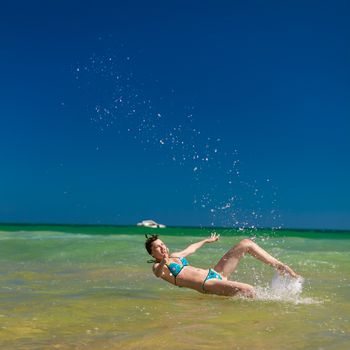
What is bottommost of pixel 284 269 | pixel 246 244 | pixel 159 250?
pixel 284 269

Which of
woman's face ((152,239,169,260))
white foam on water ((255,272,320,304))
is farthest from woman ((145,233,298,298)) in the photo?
white foam on water ((255,272,320,304))

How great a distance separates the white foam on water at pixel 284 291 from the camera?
8.09 m

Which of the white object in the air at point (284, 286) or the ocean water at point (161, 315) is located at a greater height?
the white object in the air at point (284, 286)

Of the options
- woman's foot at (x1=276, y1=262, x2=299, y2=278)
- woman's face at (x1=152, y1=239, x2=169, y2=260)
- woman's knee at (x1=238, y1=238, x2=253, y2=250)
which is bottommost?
woman's foot at (x1=276, y1=262, x2=299, y2=278)

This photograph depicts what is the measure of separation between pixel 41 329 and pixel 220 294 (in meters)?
3.08

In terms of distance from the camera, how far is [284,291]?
833 cm

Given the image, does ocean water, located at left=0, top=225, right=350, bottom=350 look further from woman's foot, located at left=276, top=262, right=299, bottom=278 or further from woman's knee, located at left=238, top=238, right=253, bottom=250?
woman's knee, located at left=238, top=238, right=253, bottom=250

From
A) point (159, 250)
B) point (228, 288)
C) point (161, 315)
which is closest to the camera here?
point (161, 315)

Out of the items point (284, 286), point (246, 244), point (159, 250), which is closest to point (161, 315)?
point (159, 250)

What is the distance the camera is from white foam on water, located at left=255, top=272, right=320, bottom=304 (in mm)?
8094

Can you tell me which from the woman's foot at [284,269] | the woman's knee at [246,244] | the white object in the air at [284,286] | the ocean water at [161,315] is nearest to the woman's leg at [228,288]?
the ocean water at [161,315]

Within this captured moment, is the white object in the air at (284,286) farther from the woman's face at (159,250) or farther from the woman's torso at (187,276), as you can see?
the woman's face at (159,250)

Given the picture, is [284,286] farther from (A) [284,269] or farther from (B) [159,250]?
(B) [159,250]

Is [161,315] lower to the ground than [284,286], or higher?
lower
